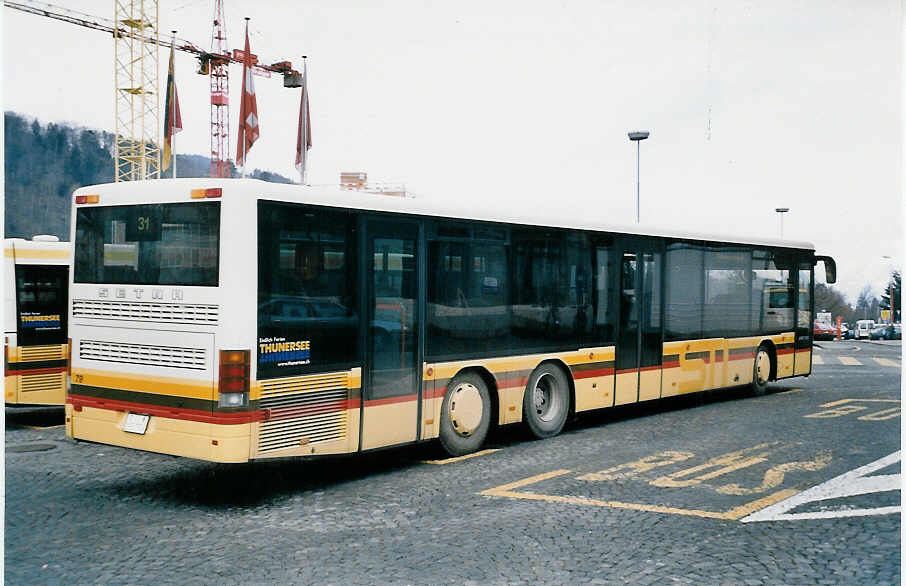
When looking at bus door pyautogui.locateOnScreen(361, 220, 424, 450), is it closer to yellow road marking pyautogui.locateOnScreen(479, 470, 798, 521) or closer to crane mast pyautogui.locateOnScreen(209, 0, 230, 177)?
yellow road marking pyautogui.locateOnScreen(479, 470, 798, 521)

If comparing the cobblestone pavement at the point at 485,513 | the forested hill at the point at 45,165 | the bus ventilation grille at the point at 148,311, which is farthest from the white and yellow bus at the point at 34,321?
the forested hill at the point at 45,165

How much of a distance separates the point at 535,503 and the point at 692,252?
25.3 ft

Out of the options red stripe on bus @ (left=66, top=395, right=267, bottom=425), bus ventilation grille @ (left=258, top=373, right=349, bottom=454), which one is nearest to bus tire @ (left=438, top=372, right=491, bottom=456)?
bus ventilation grille @ (left=258, top=373, right=349, bottom=454)

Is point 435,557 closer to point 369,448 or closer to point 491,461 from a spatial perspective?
point 369,448

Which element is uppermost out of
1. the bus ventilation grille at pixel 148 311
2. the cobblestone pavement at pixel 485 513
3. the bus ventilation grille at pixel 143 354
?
the bus ventilation grille at pixel 148 311

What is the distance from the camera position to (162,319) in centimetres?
864

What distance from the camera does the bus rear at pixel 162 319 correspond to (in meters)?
8.20

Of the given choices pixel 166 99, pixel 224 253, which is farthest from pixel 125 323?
pixel 166 99

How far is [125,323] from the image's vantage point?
8.92 m

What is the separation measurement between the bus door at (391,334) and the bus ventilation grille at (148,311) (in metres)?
1.68

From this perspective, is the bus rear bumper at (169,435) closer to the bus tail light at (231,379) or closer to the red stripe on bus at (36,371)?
the bus tail light at (231,379)

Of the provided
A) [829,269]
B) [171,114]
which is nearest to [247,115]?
[171,114]

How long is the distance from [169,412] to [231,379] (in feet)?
2.50

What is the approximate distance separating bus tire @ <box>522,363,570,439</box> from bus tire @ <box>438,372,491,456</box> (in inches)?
32.1
